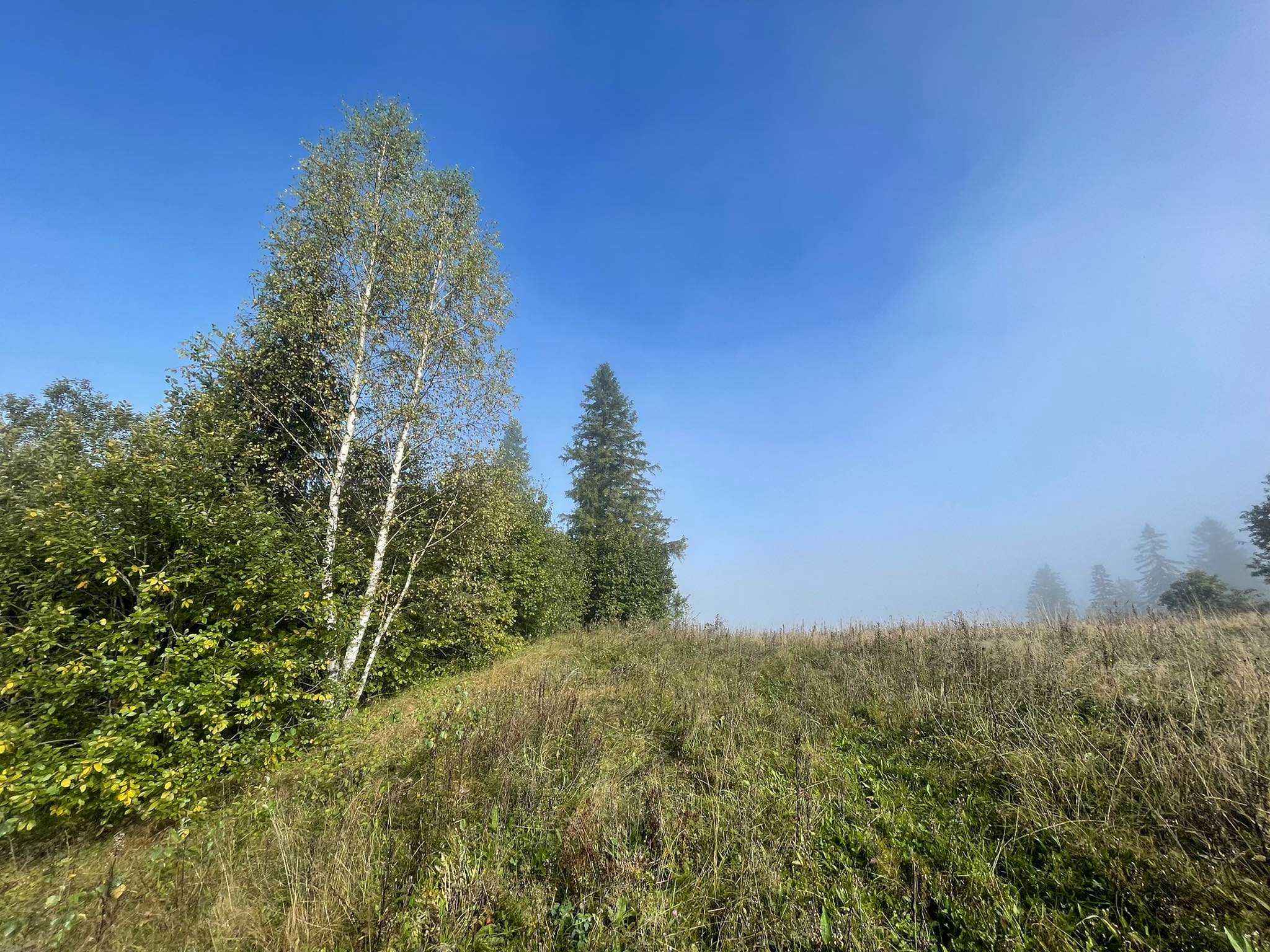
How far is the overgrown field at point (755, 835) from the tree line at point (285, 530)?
1.05 meters

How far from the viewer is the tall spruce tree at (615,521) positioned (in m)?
20.0

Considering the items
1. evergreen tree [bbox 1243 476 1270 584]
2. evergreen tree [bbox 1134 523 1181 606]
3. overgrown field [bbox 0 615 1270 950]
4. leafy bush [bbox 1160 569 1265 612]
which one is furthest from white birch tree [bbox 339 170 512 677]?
evergreen tree [bbox 1134 523 1181 606]

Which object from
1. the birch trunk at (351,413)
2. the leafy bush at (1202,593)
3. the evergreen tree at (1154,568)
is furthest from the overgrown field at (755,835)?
the evergreen tree at (1154,568)

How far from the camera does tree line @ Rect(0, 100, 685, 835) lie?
192 inches

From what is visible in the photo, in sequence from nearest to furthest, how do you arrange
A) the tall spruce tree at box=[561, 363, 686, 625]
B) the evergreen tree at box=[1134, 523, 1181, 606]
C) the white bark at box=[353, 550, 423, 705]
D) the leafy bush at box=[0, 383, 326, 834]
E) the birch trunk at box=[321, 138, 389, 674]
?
the leafy bush at box=[0, 383, 326, 834] → the birch trunk at box=[321, 138, 389, 674] → the white bark at box=[353, 550, 423, 705] → the tall spruce tree at box=[561, 363, 686, 625] → the evergreen tree at box=[1134, 523, 1181, 606]

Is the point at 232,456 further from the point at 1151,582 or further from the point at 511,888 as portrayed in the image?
the point at 1151,582

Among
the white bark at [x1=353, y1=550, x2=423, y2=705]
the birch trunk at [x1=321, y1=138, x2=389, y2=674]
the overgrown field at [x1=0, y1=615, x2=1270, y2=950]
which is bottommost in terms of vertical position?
the overgrown field at [x1=0, y1=615, x2=1270, y2=950]

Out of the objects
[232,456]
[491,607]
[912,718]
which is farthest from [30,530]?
[912,718]

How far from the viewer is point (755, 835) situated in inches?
150

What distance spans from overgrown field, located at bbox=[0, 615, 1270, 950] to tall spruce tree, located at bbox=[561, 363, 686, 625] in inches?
A: 532

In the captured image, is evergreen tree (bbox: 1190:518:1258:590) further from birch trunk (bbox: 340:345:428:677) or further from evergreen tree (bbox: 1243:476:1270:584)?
birch trunk (bbox: 340:345:428:677)

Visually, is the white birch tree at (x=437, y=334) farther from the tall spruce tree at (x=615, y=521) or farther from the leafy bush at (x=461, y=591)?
the tall spruce tree at (x=615, y=521)

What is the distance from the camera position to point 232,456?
8719 millimetres

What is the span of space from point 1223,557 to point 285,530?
607ft
